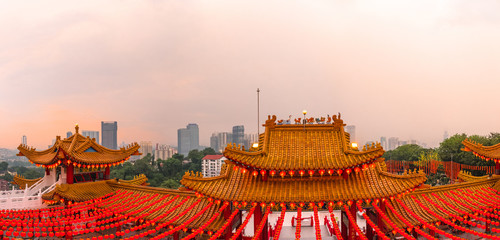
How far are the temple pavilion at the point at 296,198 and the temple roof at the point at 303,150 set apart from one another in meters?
0.04

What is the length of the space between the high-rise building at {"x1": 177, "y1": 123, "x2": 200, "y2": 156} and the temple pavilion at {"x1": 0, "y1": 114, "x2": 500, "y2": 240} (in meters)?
131

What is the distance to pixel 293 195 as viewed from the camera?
35.9ft

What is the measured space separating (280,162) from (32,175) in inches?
3047

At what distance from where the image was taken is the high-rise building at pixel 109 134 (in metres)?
110

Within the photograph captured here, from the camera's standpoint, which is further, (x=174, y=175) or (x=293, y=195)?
(x=174, y=175)

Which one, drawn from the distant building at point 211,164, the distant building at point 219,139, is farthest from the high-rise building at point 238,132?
the distant building at point 211,164

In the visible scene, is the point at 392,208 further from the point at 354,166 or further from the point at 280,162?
the point at 280,162

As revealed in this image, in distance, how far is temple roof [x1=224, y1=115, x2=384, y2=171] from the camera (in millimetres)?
10969

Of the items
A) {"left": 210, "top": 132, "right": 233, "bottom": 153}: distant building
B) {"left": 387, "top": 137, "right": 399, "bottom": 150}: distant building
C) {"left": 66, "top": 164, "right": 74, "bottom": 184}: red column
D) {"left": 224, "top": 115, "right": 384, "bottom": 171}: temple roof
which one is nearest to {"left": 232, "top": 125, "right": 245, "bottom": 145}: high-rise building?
{"left": 210, "top": 132, "right": 233, "bottom": 153}: distant building

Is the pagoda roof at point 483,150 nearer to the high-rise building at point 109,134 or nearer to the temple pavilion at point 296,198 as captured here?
the temple pavilion at point 296,198

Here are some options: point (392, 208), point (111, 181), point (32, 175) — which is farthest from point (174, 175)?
point (392, 208)

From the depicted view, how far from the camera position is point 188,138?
14675 cm

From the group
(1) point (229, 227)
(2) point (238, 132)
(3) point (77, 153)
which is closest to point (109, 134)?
(2) point (238, 132)

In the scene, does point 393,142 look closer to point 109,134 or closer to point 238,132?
point 238,132
